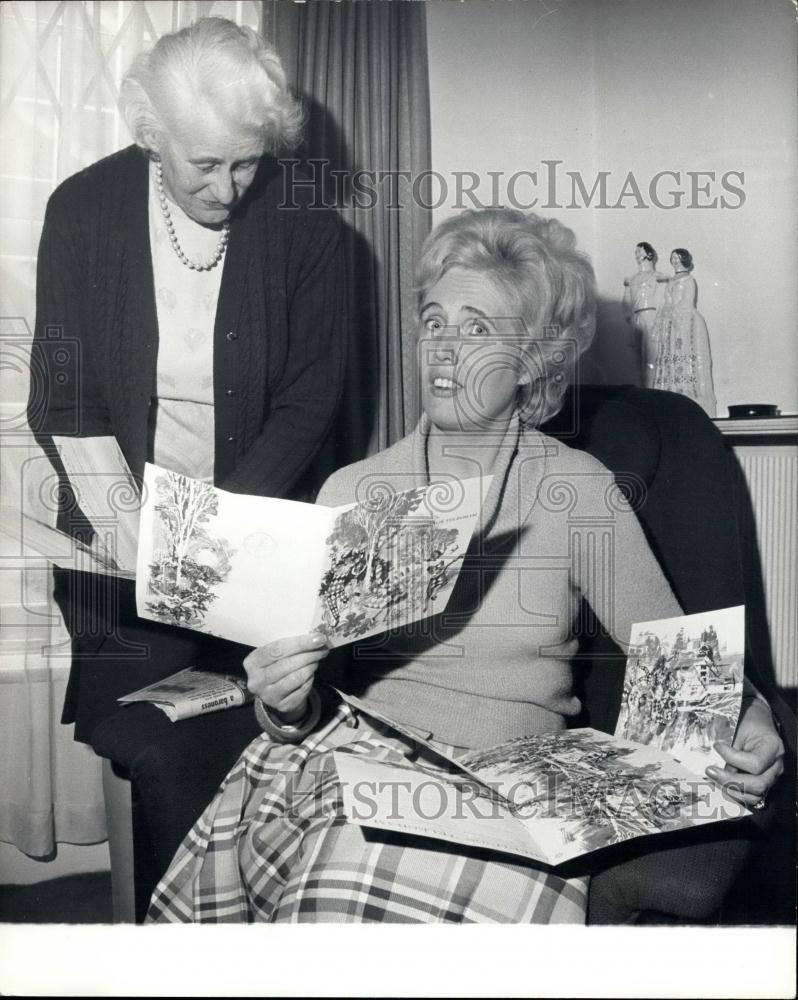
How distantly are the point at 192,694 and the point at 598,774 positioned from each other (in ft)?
1.75

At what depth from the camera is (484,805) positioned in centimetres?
101

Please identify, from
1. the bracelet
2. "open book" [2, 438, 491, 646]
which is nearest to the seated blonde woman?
the bracelet

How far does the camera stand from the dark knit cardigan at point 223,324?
3.67ft

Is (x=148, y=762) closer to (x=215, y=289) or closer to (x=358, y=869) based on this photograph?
(x=358, y=869)

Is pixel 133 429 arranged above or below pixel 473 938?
above

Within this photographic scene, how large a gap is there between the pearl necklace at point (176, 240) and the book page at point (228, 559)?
30cm

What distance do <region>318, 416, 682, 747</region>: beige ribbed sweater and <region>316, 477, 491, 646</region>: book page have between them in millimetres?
89

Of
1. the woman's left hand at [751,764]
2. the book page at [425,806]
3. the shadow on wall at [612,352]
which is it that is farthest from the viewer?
the shadow on wall at [612,352]

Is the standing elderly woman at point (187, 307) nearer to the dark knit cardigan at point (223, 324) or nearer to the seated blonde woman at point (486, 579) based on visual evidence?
the dark knit cardigan at point (223, 324)

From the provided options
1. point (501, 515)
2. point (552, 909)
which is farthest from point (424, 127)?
point (552, 909)

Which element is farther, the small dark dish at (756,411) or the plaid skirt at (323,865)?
the small dark dish at (756,411)

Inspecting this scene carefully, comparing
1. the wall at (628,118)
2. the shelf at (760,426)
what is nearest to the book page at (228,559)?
the wall at (628,118)

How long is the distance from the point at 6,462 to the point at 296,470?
0.40 m

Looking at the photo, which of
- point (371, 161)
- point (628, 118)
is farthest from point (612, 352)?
point (371, 161)
